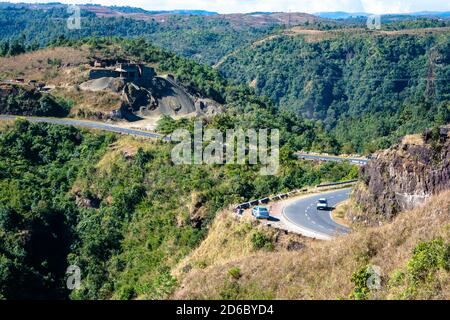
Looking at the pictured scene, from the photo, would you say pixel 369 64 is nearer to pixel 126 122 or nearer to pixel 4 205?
pixel 126 122

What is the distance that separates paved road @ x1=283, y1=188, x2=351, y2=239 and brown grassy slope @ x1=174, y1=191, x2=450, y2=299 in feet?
12.6

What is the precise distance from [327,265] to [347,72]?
137541 mm

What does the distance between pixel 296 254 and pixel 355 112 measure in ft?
398

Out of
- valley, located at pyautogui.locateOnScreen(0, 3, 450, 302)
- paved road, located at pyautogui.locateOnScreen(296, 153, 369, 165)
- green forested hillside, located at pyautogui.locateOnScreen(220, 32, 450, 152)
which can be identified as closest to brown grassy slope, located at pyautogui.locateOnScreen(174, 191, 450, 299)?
valley, located at pyautogui.locateOnScreen(0, 3, 450, 302)

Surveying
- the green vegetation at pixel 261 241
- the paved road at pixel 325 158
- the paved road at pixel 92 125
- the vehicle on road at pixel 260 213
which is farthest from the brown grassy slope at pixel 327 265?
the paved road at pixel 92 125

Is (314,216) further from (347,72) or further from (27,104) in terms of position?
(347,72)

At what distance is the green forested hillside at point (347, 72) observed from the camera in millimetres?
144150

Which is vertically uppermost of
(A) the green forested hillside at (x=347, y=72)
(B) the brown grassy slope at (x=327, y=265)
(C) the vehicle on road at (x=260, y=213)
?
(B) the brown grassy slope at (x=327, y=265)

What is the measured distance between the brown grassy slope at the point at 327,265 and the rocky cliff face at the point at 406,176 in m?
3.89

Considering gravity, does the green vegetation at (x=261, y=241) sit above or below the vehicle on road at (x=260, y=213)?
below

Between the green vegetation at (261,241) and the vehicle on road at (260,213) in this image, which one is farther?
the vehicle on road at (260,213)

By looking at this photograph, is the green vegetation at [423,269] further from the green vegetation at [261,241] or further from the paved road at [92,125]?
the paved road at [92,125]

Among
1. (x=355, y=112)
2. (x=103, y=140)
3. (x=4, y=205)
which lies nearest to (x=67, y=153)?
(x=103, y=140)

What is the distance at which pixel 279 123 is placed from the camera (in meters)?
69.6
